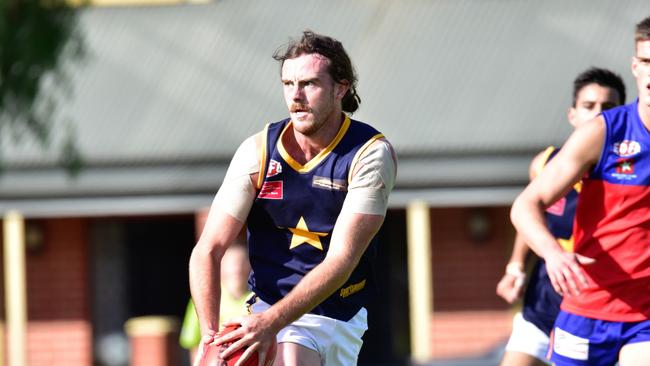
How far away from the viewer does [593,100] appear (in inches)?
281

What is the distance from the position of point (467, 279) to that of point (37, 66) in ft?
20.2

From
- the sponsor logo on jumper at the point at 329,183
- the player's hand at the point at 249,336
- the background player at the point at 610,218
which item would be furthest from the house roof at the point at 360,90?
the player's hand at the point at 249,336

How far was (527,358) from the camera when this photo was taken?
6996 mm

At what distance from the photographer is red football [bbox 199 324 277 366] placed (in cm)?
529

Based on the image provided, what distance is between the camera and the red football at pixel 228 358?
5285mm

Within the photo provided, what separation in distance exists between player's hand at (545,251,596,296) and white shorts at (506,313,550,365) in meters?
1.69

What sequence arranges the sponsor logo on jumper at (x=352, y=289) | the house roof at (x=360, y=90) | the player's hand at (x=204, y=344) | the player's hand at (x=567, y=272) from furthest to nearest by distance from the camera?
the house roof at (x=360, y=90) → the sponsor logo on jumper at (x=352, y=289) → the player's hand at (x=204, y=344) → the player's hand at (x=567, y=272)

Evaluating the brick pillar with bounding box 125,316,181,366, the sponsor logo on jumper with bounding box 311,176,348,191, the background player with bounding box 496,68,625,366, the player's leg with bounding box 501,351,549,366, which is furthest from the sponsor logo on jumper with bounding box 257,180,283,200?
the brick pillar with bounding box 125,316,181,366

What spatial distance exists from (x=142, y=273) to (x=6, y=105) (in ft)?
10.4

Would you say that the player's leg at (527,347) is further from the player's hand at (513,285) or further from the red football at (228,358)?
the red football at (228,358)

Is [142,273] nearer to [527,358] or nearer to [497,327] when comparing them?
[497,327]

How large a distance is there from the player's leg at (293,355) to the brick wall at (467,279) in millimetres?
12120

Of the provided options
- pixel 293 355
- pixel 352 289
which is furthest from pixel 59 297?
pixel 293 355

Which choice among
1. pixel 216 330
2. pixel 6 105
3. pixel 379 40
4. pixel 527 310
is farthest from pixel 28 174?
pixel 216 330
